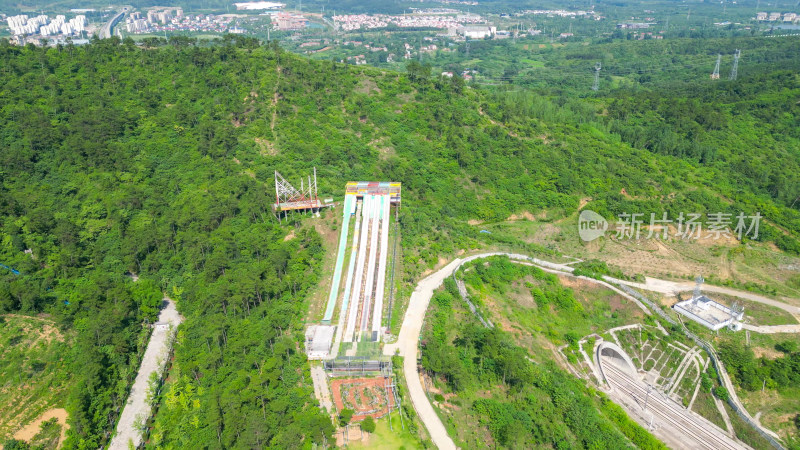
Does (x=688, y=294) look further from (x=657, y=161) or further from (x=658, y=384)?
(x=657, y=161)

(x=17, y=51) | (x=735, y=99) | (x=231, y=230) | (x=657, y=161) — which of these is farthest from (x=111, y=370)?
(x=735, y=99)

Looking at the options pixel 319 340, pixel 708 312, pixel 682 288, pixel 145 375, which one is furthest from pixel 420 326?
pixel 682 288

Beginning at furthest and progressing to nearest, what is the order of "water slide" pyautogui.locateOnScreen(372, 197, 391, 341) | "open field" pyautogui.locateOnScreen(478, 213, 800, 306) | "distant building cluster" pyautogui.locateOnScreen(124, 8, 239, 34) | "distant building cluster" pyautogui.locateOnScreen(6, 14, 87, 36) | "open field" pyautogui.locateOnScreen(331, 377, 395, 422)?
1. "distant building cluster" pyautogui.locateOnScreen(124, 8, 239, 34)
2. "distant building cluster" pyautogui.locateOnScreen(6, 14, 87, 36)
3. "open field" pyautogui.locateOnScreen(478, 213, 800, 306)
4. "water slide" pyautogui.locateOnScreen(372, 197, 391, 341)
5. "open field" pyautogui.locateOnScreen(331, 377, 395, 422)

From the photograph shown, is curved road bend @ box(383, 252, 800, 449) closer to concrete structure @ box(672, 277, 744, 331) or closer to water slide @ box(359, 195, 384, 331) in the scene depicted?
concrete structure @ box(672, 277, 744, 331)

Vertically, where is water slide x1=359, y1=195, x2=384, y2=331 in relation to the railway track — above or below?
above

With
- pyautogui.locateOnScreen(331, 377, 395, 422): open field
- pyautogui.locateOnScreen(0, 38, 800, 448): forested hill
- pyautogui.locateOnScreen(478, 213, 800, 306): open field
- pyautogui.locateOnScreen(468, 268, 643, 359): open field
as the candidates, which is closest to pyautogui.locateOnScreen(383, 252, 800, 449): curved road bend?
pyautogui.locateOnScreen(331, 377, 395, 422): open field

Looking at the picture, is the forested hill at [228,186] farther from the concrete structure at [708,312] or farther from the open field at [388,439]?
the concrete structure at [708,312]
